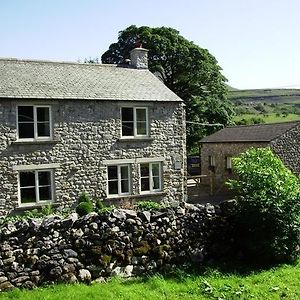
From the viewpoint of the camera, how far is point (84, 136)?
20.4 m

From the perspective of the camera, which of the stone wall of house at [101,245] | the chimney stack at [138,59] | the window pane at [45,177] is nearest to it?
the stone wall of house at [101,245]

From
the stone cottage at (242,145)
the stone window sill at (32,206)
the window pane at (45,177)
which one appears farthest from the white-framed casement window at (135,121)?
the stone cottage at (242,145)

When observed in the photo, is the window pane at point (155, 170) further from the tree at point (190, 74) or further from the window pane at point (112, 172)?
the tree at point (190, 74)

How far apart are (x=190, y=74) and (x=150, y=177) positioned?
823 inches

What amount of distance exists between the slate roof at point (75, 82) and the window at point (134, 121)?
2.27 ft

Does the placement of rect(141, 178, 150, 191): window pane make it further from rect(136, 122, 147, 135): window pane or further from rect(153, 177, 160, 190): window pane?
rect(136, 122, 147, 135): window pane

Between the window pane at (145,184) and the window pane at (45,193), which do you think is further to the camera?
the window pane at (145,184)

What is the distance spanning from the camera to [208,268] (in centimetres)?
1087

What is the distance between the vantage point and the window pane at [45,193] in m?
19.5

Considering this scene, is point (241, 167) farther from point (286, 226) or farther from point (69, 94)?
point (69, 94)

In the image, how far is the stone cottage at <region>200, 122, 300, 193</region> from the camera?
28000mm

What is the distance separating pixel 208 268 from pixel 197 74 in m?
31.3

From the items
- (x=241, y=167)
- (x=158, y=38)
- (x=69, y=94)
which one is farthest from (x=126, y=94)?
(x=158, y=38)

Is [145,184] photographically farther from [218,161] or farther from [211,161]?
[211,161]
